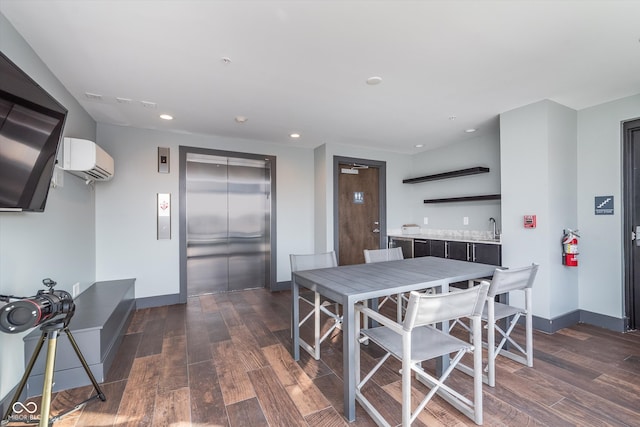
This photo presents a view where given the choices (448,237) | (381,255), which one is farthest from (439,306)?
(448,237)

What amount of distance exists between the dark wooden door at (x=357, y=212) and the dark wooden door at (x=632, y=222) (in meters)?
3.20

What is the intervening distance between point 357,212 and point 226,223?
228 cm

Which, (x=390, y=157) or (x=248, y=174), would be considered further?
(x=390, y=157)

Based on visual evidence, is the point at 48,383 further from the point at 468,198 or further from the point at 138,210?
the point at 468,198

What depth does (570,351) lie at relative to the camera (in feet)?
8.72

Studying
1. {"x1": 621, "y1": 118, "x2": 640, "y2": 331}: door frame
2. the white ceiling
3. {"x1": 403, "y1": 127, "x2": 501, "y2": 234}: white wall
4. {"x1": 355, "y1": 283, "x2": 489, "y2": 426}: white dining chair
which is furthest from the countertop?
{"x1": 355, "y1": 283, "x2": 489, "y2": 426}: white dining chair

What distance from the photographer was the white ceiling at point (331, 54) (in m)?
1.76

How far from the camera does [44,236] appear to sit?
2.38m

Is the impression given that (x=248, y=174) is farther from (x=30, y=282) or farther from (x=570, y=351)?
(x=570, y=351)

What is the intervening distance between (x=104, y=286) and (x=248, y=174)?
2465 millimetres

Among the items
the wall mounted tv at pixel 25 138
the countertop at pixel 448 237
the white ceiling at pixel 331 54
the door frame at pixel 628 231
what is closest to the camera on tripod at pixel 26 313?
the wall mounted tv at pixel 25 138

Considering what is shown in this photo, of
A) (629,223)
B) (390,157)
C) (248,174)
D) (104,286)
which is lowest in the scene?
(104,286)

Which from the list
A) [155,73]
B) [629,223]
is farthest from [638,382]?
[155,73]

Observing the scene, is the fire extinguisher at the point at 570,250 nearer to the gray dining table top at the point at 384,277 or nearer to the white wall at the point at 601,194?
the white wall at the point at 601,194
